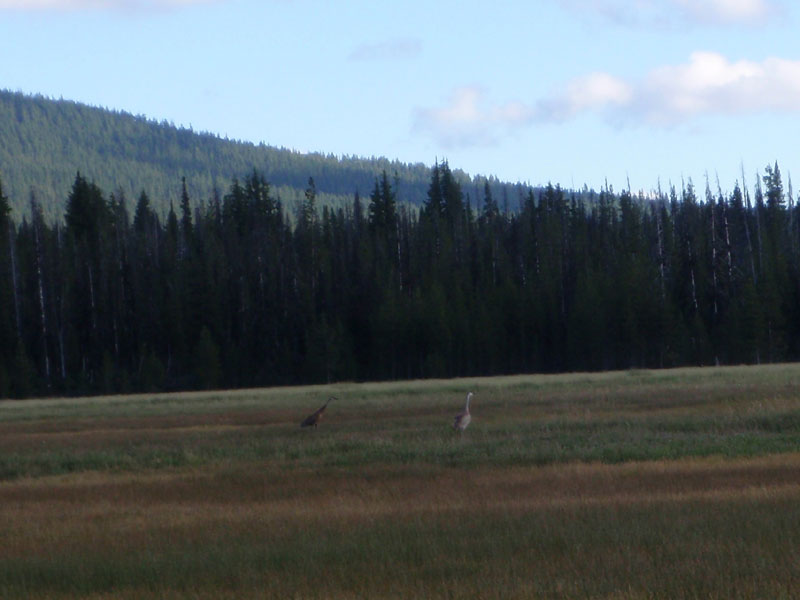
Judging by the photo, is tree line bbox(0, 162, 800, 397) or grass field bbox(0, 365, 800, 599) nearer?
grass field bbox(0, 365, 800, 599)

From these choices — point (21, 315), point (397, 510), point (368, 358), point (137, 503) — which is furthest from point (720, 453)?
point (21, 315)

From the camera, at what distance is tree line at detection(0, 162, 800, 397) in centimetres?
7306

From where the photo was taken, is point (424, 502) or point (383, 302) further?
point (383, 302)

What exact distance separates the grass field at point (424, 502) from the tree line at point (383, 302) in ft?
131

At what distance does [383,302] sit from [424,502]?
62.4m

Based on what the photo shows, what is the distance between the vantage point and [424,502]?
16.5 m

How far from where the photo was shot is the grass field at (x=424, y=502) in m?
11.1

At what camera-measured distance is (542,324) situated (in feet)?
257

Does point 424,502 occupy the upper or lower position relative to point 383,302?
lower

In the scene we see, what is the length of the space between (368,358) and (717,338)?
81.6 feet

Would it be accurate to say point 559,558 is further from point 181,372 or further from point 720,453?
point 181,372

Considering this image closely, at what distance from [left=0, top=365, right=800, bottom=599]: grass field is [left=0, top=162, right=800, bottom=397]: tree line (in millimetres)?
39959

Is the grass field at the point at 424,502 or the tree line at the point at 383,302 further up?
the tree line at the point at 383,302

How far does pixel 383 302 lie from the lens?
78812 millimetres
